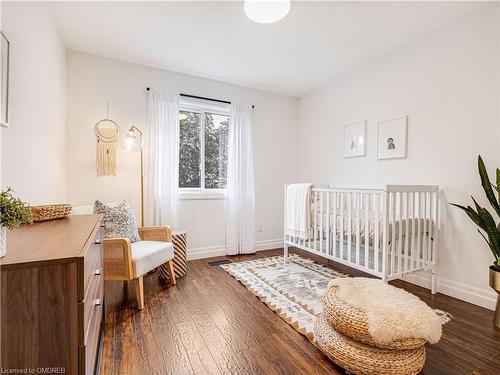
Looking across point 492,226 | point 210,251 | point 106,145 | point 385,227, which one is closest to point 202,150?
point 106,145

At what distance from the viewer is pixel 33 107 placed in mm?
1677

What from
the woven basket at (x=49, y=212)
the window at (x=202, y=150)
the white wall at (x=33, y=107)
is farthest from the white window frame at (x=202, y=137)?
the woven basket at (x=49, y=212)

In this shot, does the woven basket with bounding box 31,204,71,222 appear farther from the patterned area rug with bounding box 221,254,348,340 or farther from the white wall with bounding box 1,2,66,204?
the patterned area rug with bounding box 221,254,348,340

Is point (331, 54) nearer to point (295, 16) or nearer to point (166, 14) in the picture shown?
point (295, 16)

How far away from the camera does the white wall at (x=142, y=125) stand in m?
2.70

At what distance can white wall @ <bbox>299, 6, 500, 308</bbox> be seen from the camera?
2.03 metres

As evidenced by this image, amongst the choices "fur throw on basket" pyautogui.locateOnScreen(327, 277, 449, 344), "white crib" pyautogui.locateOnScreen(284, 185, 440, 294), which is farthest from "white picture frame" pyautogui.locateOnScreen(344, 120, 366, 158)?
"fur throw on basket" pyautogui.locateOnScreen(327, 277, 449, 344)

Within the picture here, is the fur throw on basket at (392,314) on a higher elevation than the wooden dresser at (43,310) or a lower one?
lower

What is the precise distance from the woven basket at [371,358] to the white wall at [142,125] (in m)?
2.30

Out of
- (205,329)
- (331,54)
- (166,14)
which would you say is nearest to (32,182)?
(205,329)

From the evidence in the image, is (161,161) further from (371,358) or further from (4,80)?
(371,358)

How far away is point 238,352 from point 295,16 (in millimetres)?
2514

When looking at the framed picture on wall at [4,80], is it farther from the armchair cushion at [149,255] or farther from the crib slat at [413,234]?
the crib slat at [413,234]

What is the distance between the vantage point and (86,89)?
A: 8.93 ft
